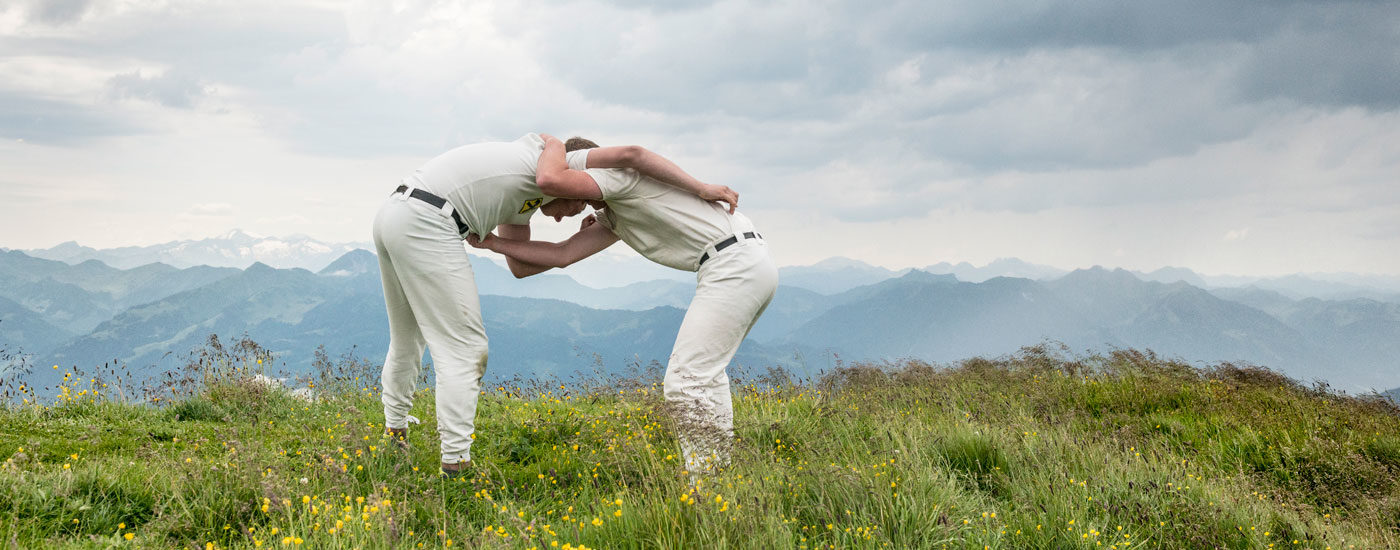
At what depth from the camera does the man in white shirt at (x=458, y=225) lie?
430cm

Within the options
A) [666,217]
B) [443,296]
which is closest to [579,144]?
[666,217]

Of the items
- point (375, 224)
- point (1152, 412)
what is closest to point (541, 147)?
point (375, 224)

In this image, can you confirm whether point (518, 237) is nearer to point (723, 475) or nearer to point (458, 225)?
point (458, 225)

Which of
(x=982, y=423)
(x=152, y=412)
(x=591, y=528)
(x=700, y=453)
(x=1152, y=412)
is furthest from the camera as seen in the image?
(x=1152, y=412)

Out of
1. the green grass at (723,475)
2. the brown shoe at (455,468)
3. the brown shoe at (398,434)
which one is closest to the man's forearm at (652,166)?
the green grass at (723,475)

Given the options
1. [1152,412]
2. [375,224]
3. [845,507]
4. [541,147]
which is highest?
[541,147]

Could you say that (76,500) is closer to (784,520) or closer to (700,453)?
(700,453)

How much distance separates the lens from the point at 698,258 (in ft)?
15.2

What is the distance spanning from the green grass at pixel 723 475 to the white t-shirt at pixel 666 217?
0.94m

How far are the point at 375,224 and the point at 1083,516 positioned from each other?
4.16m

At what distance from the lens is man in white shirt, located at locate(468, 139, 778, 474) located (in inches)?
171

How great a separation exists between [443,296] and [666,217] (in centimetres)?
136

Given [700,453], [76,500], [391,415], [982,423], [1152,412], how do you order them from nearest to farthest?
[76,500], [700,453], [391,415], [982,423], [1152,412]

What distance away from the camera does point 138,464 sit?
4.49 m
